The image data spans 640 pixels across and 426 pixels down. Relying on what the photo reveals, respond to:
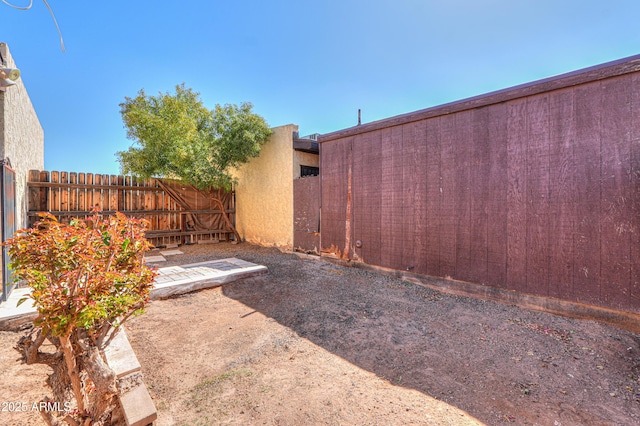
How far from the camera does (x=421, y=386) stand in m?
1.99

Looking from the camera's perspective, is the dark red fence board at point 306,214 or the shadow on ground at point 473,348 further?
the dark red fence board at point 306,214

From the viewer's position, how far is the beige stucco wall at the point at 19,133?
3.44 metres

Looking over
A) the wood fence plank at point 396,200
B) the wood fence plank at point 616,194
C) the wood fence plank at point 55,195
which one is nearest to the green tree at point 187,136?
the wood fence plank at point 55,195

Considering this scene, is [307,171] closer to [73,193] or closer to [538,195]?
[538,195]

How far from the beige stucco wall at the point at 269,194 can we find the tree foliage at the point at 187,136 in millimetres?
436

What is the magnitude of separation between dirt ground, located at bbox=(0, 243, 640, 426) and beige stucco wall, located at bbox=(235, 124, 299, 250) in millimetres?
3539

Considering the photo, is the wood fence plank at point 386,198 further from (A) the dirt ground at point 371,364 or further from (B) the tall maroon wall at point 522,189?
(A) the dirt ground at point 371,364

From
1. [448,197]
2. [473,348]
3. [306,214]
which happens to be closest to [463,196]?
[448,197]

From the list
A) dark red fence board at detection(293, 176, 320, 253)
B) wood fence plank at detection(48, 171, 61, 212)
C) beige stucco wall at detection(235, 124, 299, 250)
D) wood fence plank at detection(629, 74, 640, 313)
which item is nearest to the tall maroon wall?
wood fence plank at detection(629, 74, 640, 313)

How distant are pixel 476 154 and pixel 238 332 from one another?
390 cm

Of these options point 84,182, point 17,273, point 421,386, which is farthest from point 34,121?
point 421,386

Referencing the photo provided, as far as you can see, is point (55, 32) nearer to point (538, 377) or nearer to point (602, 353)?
point (538, 377)

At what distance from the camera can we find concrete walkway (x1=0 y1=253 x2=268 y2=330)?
9.12 feet

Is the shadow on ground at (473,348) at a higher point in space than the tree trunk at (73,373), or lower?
lower
